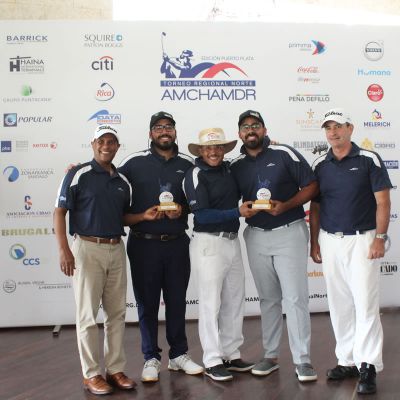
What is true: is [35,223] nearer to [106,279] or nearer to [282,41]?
[106,279]

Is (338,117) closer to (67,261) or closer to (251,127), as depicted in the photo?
(251,127)

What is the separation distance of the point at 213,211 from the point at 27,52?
2.82 m

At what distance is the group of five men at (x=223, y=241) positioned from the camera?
3.71 metres

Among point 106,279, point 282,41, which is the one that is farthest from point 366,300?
point 282,41

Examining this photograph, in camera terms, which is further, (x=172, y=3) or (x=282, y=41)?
(x=172, y=3)

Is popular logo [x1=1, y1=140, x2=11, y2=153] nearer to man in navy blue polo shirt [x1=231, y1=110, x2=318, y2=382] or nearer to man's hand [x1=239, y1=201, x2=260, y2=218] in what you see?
man in navy blue polo shirt [x1=231, y1=110, x2=318, y2=382]

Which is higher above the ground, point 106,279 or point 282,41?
point 282,41

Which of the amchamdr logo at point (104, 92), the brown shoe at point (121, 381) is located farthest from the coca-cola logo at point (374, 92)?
the brown shoe at point (121, 381)

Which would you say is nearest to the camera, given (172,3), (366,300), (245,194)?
(366,300)

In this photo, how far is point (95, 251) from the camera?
3.75 m

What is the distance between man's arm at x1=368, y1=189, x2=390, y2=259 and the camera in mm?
3615

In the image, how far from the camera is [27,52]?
5.53 m

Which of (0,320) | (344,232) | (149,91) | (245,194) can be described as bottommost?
(0,320)

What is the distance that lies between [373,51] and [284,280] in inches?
118
